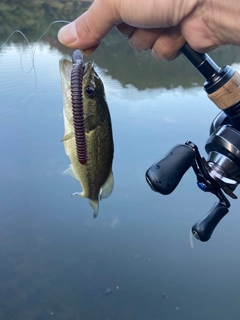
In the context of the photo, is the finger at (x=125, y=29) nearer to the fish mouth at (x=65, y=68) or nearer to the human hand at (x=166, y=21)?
the human hand at (x=166, y=21)

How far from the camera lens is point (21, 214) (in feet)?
9.30

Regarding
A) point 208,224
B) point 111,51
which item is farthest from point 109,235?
point 111,51

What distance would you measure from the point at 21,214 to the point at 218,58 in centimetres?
464

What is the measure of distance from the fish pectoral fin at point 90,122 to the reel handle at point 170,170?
0.20 metres

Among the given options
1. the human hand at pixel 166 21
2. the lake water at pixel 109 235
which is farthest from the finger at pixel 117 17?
the lake water at pixel 109 235

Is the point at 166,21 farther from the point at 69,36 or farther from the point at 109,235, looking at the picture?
the point at 109,235

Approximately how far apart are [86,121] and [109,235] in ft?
6.17

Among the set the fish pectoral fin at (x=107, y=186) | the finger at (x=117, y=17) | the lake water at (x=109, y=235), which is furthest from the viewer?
the lake water at (x=109, y=235)

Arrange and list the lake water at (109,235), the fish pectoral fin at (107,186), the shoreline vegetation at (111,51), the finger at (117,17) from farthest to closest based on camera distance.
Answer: the shoreline vegetation at (111,51) < the lake water at (109,235) < the fish pectoral fin at (107,186) < the finger at (117,17)

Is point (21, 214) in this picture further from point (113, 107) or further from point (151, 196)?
point (113, 107)

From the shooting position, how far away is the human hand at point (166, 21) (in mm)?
813

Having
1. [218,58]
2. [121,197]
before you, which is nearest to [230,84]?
[121,197]

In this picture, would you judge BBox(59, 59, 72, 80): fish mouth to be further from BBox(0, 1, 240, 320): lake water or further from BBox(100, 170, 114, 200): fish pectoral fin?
BBox(0, 1, 240, 320): lake water

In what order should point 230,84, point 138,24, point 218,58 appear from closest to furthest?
1. point 138,24
2. point 230,84
3. point 218,58
